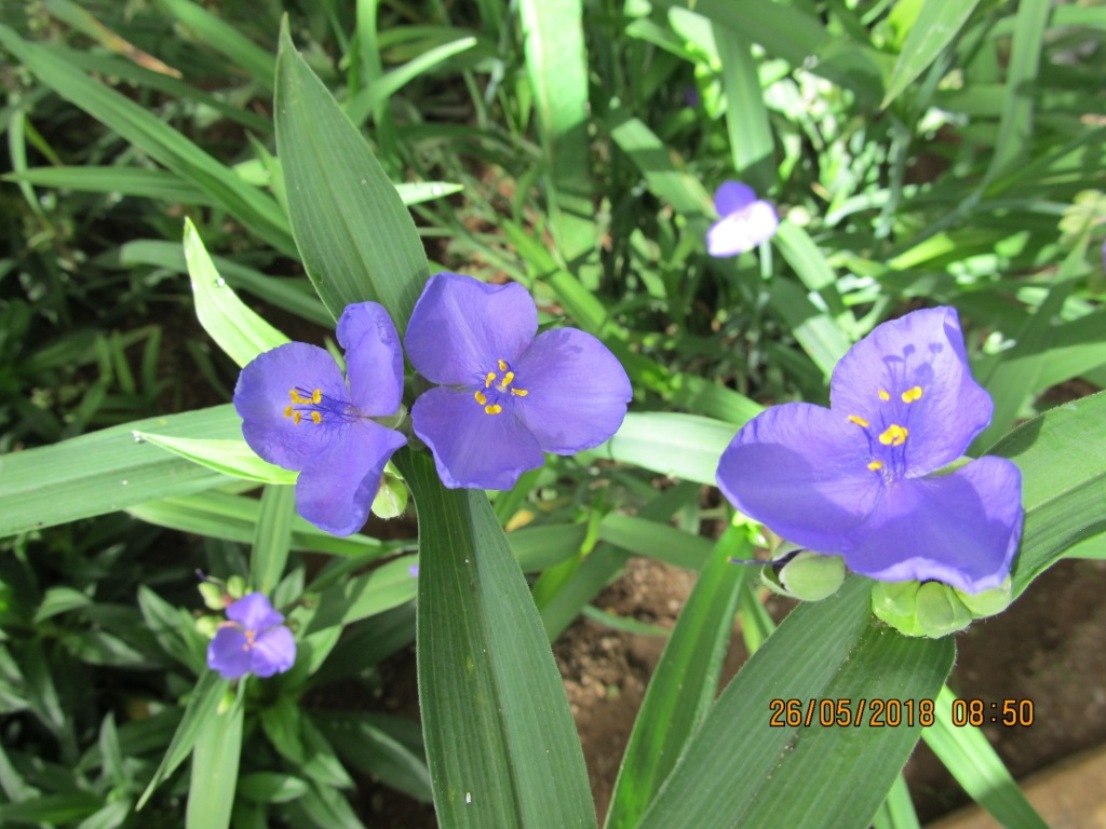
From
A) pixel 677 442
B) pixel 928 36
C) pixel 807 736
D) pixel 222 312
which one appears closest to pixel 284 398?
pixel 222 312

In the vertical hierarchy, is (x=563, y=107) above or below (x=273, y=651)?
above

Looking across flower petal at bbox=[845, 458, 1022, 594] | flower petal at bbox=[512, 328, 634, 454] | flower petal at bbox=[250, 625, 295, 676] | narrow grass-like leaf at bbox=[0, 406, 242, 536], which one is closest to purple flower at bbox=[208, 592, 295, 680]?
flower petal at bbox=[250, 625, 295, 676]

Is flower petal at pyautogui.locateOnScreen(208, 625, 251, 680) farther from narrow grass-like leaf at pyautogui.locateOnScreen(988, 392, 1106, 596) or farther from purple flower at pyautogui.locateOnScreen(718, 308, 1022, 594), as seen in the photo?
narrow grass-like leaf at pyautogui.locateOnScreen(988, 392, 1106, 596)

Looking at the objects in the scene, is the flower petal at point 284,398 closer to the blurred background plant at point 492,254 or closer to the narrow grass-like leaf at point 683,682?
the blurred background plant at point 492,254

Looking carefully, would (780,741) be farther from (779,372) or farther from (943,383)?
(779,372)

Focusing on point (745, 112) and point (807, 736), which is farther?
point (745, 112)

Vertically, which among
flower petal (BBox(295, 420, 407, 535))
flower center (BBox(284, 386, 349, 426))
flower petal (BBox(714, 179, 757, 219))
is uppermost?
flower petal (BBox(714, 179, 757, 219))

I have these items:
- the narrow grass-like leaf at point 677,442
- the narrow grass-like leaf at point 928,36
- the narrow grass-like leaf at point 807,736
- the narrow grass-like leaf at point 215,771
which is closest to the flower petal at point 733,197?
the narrow grass-like leaf at point 928,36

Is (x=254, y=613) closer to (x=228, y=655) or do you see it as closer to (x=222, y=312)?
(x=228, y=655)
